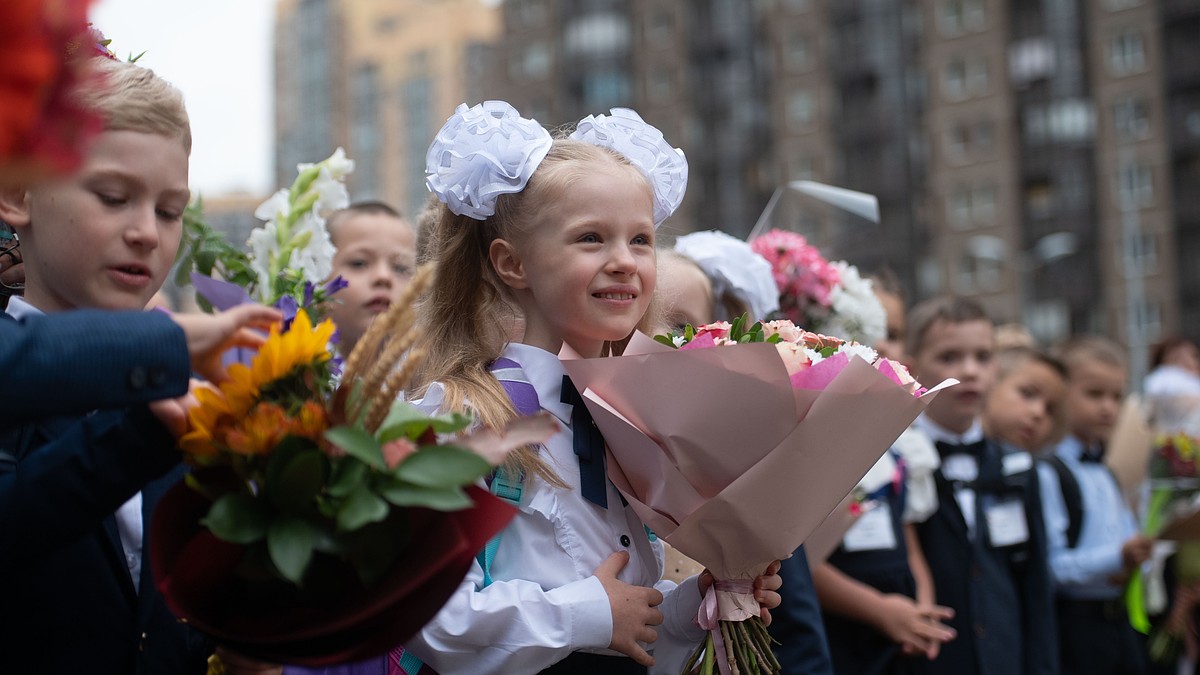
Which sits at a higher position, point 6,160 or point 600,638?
point 6,160

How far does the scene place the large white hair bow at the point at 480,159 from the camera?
2.95 metres

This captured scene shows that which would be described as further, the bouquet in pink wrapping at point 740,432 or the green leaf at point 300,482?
the bouquet in pink wrapping at point 740,432

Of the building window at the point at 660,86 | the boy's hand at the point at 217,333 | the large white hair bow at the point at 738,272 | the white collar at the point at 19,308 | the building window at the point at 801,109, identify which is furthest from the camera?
the building window at the point at 660,86

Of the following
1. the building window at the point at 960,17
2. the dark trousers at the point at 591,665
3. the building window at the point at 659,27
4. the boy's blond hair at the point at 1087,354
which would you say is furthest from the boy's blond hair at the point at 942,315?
the building window at the point at 659,27

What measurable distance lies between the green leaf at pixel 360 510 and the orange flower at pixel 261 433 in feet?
0.42

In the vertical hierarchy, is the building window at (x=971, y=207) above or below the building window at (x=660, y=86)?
below

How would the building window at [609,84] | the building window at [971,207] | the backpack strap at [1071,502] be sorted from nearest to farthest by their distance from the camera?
the backpack strap at [1071,502] < the building window at [971,207] < the building window at [609,84]

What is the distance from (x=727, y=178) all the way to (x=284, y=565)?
48.3m

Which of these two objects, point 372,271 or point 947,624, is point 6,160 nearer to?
point 372,271

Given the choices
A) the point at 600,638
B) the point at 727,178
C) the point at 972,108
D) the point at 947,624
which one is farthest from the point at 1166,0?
the point at 600,638

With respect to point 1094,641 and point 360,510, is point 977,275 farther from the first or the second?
point 360,510

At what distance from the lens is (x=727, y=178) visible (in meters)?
49.4

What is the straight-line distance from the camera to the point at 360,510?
1719 millimetres

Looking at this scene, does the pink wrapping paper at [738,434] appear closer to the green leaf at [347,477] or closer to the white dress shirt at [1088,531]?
the green leaf at [347,477]
